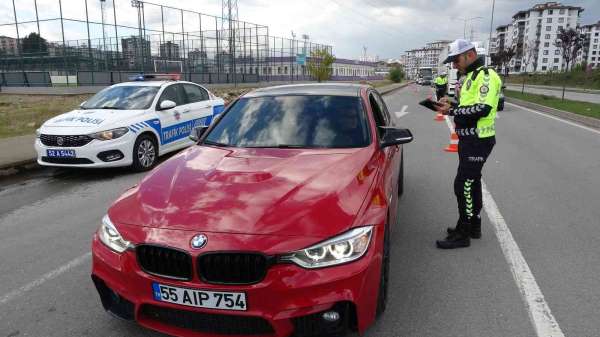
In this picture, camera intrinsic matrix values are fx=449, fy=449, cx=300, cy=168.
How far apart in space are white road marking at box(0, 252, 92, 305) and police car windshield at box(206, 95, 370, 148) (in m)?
1.60

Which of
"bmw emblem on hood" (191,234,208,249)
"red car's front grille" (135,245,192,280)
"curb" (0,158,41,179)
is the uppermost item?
"bmw emblem on hood" (191,234,208,249)

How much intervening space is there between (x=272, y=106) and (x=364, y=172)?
142 centimetres

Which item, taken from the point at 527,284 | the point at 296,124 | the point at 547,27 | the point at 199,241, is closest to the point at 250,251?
the point at 199,241

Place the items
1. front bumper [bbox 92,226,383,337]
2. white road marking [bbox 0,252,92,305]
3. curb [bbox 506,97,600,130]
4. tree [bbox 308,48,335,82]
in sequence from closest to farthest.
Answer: front bumper [bbox 92,226,383,337] < white road marking [bbox 0,252,92,305] < curb [bbox 506,97,600,130] < tree [bbox 308,48,335,82]

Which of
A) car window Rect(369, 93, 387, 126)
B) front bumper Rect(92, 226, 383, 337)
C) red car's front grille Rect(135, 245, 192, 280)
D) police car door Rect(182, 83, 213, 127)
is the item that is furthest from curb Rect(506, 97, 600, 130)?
red car's front grille Rect(135, 245, 192, 280)

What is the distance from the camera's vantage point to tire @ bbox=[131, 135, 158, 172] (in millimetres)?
7805

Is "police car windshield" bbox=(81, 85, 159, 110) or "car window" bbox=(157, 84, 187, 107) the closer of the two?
"police car windshield" bbox=(81, 85, 159, 110)

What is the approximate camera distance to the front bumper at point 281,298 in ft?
7.57

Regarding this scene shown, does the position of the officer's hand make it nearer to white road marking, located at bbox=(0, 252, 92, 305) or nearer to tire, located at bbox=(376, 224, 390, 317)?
tire, located at bbox=(376, 224, 390, 317)

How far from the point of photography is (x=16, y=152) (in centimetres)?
891

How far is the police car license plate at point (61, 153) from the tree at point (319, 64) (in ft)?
165

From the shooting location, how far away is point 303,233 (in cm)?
243

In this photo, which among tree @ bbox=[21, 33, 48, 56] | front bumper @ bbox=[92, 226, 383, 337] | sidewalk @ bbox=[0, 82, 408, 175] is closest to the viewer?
front bumper @ bbox=[92, 226, 383, 337]

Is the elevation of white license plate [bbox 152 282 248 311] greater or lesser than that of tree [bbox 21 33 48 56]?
lesser
